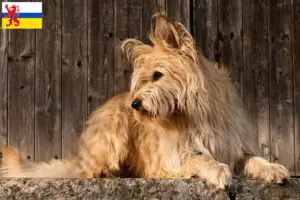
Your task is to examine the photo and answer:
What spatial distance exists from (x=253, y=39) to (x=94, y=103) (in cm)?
158

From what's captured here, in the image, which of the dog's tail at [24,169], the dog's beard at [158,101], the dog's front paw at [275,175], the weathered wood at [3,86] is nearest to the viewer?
the dog's front paw at [275,175]

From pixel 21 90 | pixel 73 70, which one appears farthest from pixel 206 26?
pixel 21 90

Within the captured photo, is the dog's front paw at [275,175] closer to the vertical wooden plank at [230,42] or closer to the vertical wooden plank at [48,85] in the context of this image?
the vertical wooden plank at [230,42]

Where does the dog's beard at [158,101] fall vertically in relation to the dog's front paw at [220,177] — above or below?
above

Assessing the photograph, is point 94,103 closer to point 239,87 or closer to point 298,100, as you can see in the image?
point 239,87

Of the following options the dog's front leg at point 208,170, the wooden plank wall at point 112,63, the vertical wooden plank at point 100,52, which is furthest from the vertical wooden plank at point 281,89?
the dog's front leg at point 208,170

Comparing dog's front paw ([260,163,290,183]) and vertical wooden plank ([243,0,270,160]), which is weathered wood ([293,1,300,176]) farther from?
dog's front paw ([260,163,290,183])

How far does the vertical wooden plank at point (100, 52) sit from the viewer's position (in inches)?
252

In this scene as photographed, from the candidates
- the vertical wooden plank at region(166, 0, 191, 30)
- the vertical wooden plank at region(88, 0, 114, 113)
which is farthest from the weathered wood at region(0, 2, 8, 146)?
the vertical wooden plank at region(166, 0, 191, 30)

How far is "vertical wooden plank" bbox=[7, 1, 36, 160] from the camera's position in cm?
Answer: 633

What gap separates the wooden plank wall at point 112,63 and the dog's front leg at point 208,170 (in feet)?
6.48

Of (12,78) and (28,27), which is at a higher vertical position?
(28,27)

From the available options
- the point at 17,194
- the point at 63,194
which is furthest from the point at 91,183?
the point at 17,194

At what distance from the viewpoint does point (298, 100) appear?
6484mm
